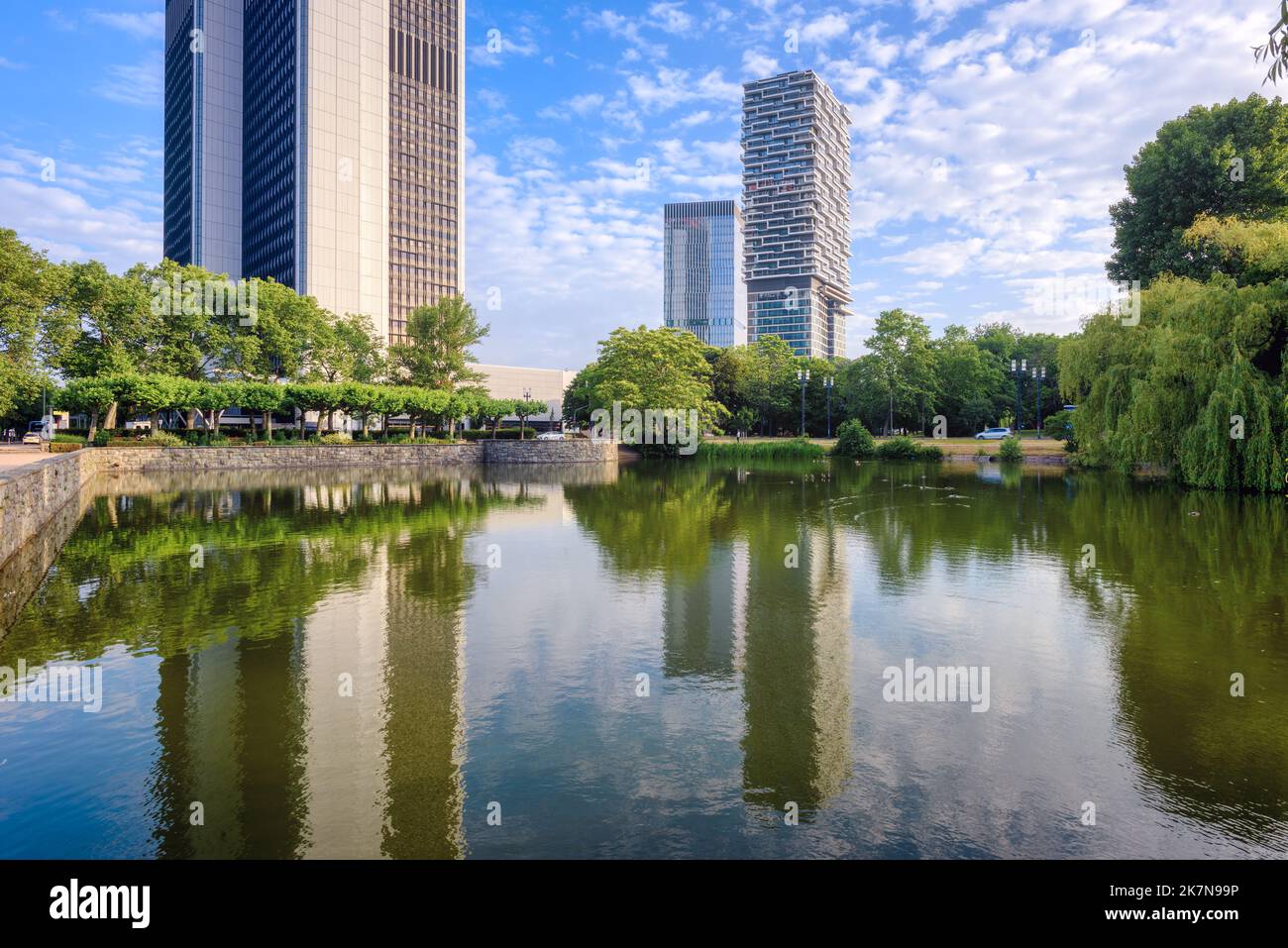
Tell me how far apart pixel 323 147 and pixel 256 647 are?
333 feet

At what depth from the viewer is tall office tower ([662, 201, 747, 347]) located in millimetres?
181125

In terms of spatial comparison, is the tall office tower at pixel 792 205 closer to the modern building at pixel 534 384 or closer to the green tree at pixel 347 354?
the modern building at pixel 534 384

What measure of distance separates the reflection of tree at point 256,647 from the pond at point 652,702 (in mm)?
44

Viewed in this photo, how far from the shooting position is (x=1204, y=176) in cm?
4481

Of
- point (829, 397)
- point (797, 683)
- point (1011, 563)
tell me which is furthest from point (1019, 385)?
point (797, 683)

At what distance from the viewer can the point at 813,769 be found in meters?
6.28

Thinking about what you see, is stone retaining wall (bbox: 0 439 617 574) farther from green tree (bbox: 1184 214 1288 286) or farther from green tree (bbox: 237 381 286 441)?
green tree (bbox: 1184 214 1288 286)

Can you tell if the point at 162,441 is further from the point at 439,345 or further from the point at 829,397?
the point at 829,397

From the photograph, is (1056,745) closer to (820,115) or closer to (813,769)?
(813,769)

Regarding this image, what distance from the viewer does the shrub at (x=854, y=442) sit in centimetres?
6023

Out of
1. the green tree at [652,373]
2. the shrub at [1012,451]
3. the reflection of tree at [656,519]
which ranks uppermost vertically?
the green tree at [652,373]

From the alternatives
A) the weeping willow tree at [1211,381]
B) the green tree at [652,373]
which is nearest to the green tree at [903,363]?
the green tree at [652,373]

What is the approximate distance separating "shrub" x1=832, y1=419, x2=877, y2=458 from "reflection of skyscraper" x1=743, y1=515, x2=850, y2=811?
156ft
